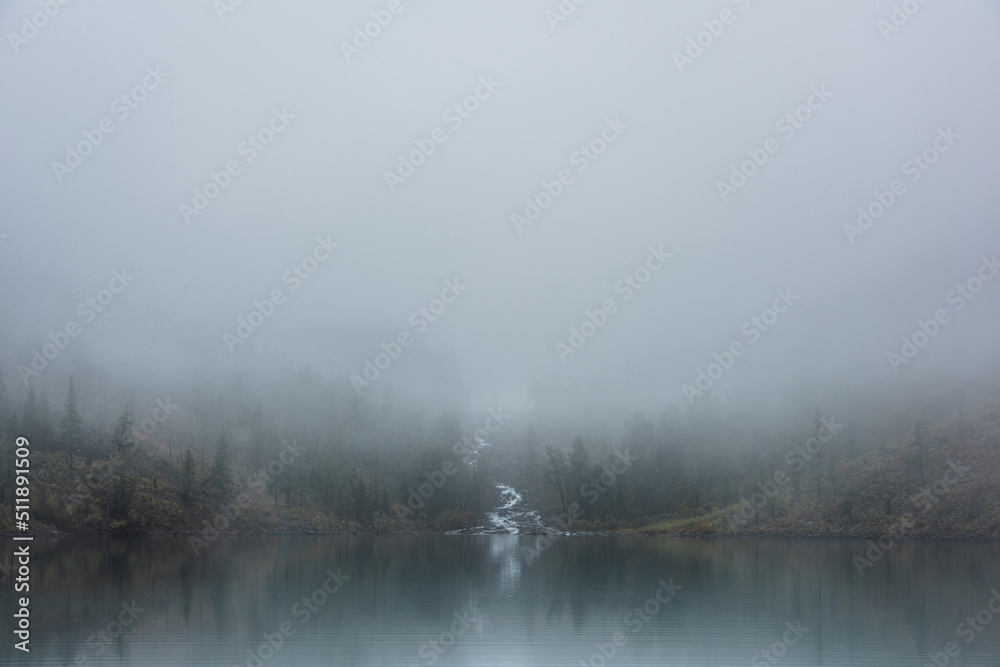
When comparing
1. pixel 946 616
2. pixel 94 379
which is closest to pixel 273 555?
pixel 946 616

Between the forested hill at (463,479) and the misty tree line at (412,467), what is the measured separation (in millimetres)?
366

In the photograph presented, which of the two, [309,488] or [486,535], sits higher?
[309,488]

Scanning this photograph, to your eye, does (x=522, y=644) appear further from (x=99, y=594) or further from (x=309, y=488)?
(x=309, y=488)

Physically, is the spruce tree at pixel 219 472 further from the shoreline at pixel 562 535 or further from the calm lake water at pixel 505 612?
the calm lake water at pixel 505 612

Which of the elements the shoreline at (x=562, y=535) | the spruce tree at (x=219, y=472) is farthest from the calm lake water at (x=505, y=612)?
the spruce tree at (x=219, y=472)

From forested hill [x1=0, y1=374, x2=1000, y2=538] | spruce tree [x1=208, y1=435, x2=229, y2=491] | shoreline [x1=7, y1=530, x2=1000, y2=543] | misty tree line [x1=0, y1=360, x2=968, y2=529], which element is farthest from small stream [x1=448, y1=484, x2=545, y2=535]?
spruce tree [x1=208, y1=435, x2=229, y2=491]

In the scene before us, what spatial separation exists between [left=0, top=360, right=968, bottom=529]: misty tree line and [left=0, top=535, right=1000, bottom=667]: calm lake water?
52.9 m

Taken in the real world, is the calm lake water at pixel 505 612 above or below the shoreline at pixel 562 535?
above

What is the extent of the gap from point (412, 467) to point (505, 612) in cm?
13659

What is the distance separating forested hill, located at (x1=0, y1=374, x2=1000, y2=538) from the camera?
392 feet

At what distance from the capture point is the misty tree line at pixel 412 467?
12900 centimetres

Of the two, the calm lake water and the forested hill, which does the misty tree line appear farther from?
the calm lake water

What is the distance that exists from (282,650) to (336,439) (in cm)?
16318

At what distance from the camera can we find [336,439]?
632ft
